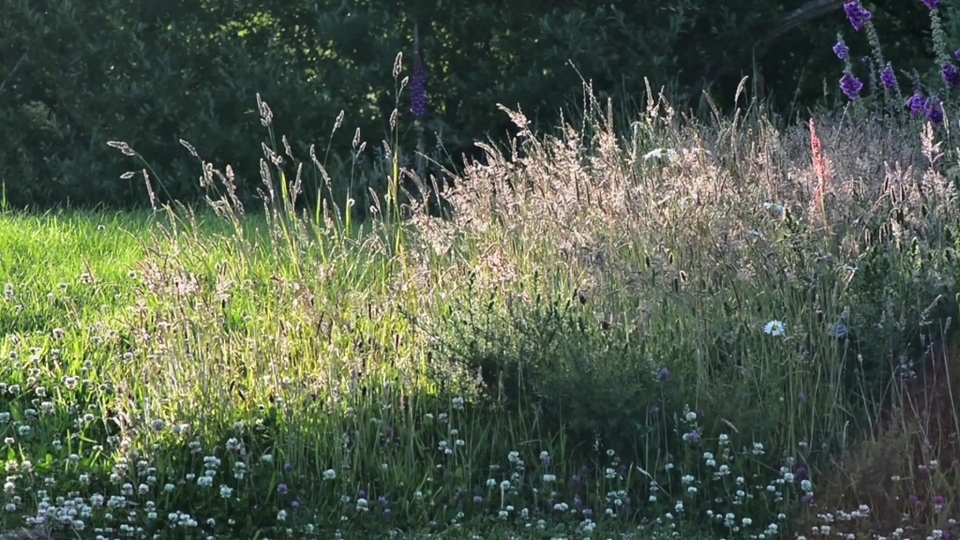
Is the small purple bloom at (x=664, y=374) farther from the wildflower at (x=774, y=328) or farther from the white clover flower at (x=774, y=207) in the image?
the white clover flower at (x=774, y=207)

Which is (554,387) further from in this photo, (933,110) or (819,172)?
(933,110)

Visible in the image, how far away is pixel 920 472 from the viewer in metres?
3.88

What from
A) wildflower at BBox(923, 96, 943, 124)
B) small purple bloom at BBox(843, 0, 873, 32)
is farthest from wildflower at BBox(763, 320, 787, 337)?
small purple bloom at BBox(843, 0, 873, 32)

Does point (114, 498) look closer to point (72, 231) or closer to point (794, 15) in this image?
point (72, 231)

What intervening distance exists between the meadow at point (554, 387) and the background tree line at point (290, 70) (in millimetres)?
3455

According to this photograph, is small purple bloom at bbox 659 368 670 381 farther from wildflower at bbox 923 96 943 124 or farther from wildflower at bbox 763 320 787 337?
wildflower at bbox 923 96 943 124

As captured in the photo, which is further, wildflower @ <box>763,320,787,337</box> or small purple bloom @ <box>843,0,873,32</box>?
small purple bloom @ <box>843,0,873,32</box>

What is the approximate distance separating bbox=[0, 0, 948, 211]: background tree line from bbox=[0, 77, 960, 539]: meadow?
3.46 meters

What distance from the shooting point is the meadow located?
3.80 meters

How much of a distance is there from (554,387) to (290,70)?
4876 mm

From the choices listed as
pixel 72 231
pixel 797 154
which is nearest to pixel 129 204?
pixel 72 231

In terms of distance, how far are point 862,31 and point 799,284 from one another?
213 inches

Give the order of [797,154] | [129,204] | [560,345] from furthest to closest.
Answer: [129,204], [797,154], [560,345]

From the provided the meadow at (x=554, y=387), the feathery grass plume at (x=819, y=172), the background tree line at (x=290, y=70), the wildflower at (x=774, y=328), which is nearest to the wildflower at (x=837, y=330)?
the meadow at (x=554, y=387)
